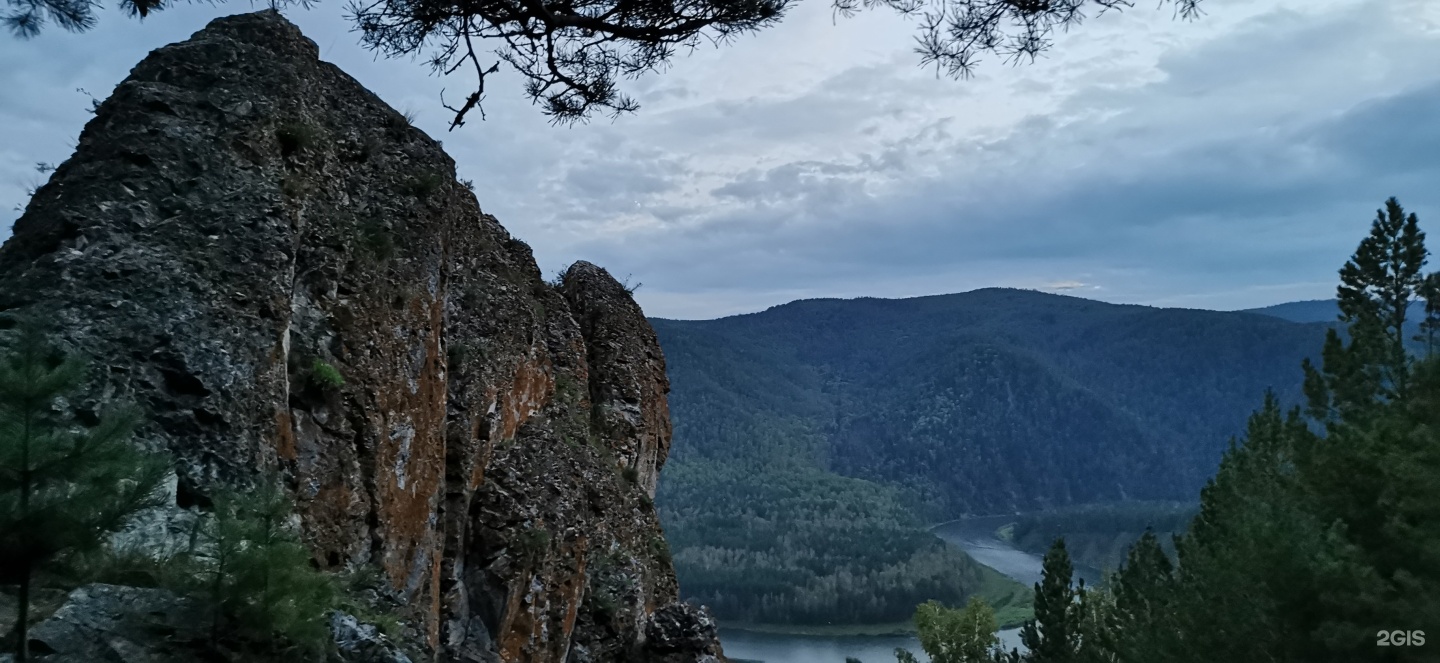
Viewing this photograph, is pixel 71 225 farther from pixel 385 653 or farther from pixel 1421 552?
pixel 1421 552

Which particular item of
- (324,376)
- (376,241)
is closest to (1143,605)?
(376,241)

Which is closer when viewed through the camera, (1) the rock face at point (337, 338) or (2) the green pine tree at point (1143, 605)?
(1) the rock face at point (337, 338)

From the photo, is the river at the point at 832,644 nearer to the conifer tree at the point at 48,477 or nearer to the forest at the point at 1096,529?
the forest at the point at 1096,529

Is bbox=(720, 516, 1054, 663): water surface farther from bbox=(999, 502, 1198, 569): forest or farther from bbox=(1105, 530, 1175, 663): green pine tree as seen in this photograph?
bbox=(1105, 530, 1175, 663): green pine tree

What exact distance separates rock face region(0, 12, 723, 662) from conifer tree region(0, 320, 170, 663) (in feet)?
5.12

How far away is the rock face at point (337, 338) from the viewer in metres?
5.62

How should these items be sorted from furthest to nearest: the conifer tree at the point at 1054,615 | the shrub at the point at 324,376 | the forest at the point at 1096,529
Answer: the forest at the point at 1096,529
the conifer tree at the point at 1054,615
the shrub at the point at 324,376

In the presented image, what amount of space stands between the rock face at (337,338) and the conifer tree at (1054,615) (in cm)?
2465

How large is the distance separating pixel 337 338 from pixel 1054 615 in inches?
1288

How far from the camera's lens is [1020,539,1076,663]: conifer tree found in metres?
33.5

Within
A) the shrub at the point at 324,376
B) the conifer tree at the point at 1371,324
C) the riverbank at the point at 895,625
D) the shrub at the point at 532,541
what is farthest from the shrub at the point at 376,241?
the riverbank at the point at 895,625

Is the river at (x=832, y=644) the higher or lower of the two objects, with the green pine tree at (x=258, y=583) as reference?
lower

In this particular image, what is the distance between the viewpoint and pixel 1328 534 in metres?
12.5

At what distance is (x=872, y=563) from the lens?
109688mm
